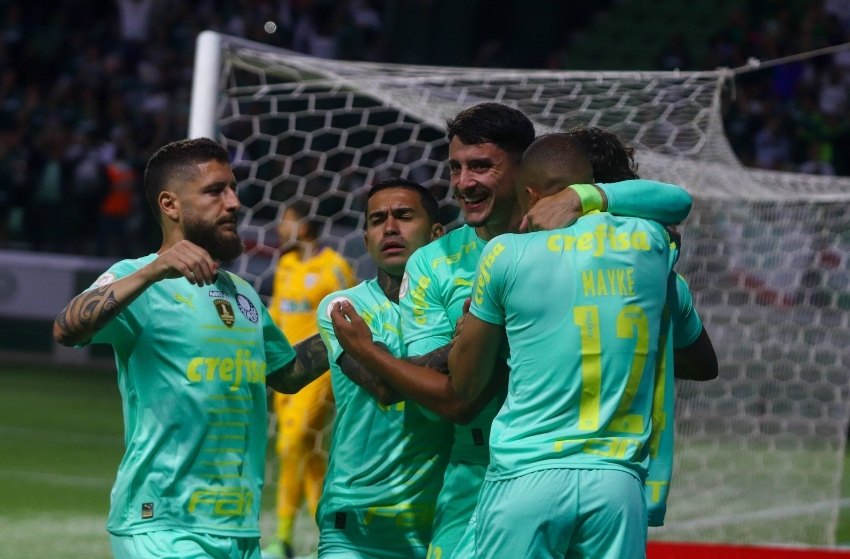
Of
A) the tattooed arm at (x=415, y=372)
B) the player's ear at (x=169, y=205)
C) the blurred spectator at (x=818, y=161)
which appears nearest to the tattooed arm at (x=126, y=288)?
the player's ear at (x=169, y=205)

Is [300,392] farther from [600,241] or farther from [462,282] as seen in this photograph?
[600,241]

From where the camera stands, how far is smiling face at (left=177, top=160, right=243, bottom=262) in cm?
391

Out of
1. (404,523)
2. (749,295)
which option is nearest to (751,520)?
(749,295)

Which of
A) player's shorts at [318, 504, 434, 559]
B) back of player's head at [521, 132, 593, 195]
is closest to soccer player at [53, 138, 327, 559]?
player's shorts at [318, 504, 434, 559]

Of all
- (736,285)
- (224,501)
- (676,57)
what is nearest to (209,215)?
(224,501)

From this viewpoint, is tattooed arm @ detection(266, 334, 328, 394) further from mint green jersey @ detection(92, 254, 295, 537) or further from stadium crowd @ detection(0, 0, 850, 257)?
stadium crowd @ detection(0, 0, 850, 257)

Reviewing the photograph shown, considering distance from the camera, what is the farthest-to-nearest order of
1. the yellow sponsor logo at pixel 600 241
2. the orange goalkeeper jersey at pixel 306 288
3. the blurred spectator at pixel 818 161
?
the blurred spectator at pixel 818 161 → the orange goalkeeper jersey at pixel 306 288 → the yellow sponsor logo at pixel 600 241

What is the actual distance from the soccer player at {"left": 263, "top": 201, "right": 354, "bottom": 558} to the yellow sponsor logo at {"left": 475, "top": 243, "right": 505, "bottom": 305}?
11.8 feet

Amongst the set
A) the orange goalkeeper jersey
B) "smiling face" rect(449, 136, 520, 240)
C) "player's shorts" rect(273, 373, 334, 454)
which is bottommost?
"player's shorts" rect(273, 373, 334, 454)

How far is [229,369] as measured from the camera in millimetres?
3809

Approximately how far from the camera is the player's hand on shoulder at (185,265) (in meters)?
3.46

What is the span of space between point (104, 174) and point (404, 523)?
13373 mm

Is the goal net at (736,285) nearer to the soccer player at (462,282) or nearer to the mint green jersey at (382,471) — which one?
the soccer player at (462,282)

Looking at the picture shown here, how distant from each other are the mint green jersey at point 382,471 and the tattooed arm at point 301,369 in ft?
0.33
